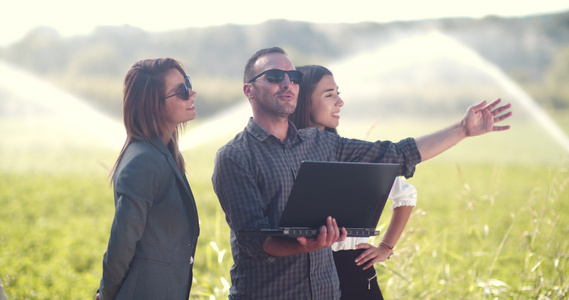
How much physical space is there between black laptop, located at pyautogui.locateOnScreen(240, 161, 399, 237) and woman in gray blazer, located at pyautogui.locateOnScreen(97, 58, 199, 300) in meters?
0.51

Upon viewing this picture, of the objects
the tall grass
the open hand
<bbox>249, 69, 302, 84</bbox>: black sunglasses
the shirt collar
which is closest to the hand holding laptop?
the shirt collar

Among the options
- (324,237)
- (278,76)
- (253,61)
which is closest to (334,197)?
(324,237)

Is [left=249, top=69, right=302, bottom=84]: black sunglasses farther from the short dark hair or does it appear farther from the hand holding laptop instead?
the hand holding laptop

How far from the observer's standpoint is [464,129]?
3285mm

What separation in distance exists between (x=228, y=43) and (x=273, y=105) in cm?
11598

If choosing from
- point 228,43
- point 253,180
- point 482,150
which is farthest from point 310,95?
point 228,43

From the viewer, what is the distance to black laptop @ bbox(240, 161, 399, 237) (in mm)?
2410

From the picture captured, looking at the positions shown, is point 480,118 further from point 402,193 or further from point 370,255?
point 370,255

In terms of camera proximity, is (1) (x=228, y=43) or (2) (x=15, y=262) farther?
(1) (x=228, y=43)

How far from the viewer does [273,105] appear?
3.00 m

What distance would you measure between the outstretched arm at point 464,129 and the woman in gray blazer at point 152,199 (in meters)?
1.18

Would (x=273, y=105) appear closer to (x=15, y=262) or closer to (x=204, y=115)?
(x=15, y=262)

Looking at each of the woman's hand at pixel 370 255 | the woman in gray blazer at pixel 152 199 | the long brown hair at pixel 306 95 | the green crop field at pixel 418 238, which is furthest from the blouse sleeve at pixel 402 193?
the woman in gray blazer at pixel 152 199

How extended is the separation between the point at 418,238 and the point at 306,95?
460 cm
